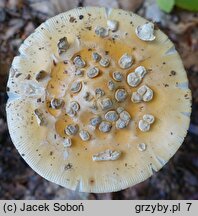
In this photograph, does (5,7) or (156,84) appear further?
(5,7)

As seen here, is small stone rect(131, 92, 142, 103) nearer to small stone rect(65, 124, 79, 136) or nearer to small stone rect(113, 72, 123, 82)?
small stone rect(113, 72, 123, 82)

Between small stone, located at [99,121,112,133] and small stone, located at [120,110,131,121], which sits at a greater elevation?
small stone, located at [120,110,131,121]

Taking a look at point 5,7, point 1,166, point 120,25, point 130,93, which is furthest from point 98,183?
point 5,7

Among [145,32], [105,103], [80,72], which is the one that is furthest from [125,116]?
[145,32]

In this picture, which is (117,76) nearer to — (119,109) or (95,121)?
(119,109)

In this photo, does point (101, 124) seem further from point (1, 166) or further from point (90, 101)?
point (1, 166)

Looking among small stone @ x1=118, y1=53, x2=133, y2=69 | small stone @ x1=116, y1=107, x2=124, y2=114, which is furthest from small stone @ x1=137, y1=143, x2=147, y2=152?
small stone @ x1=118, y1=53, x2=133, y2=69

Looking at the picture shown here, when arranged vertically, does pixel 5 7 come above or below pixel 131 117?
above
